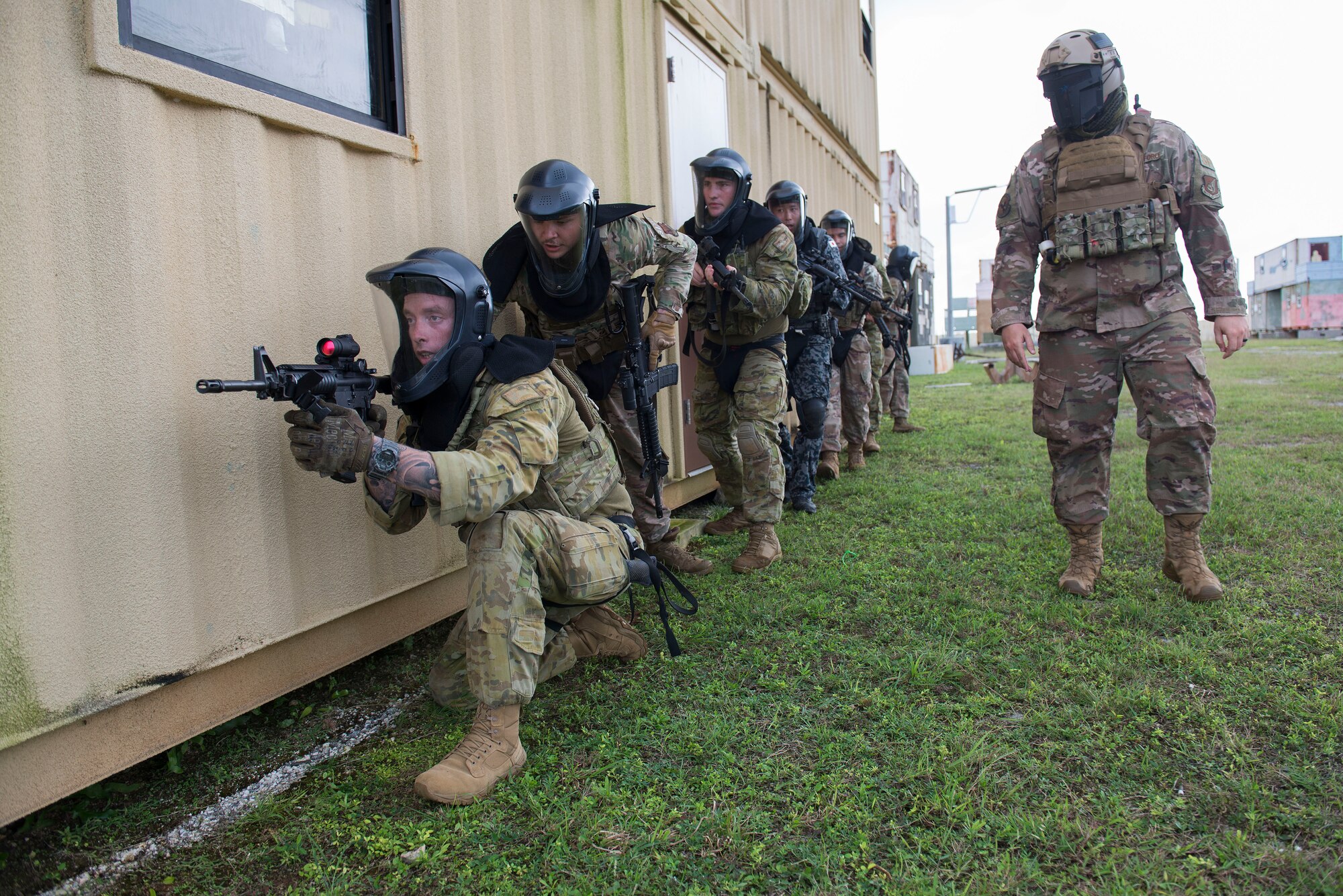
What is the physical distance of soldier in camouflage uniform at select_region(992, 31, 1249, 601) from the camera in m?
3.16

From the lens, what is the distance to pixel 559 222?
3.05 meters

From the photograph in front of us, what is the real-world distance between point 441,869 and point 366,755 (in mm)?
655

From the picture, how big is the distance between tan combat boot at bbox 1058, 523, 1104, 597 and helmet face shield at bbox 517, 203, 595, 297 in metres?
2.26

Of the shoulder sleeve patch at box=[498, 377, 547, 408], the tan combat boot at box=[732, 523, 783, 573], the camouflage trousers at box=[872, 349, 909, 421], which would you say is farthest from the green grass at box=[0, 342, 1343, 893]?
the camouflage trousers at box=[872, 349, 909, 421]

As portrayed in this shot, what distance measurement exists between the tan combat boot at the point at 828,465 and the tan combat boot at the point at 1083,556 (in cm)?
266

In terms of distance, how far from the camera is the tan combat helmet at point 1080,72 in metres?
3.14

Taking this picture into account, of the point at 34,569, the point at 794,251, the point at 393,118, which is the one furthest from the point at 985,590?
the point at 34,569

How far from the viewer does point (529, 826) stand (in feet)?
6.49

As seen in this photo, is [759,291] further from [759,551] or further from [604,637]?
[604,637]

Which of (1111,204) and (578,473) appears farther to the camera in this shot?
(1111,204)

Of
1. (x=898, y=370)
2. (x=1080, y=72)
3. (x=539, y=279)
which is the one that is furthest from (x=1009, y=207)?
(x=898, y=370)

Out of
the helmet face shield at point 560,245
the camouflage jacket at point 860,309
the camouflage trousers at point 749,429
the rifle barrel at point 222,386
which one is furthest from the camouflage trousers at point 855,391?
the rifle barrel at point 222,386

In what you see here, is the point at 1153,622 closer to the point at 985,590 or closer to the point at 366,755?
Answer: the point at 985,590

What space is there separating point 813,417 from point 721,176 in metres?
1.69
